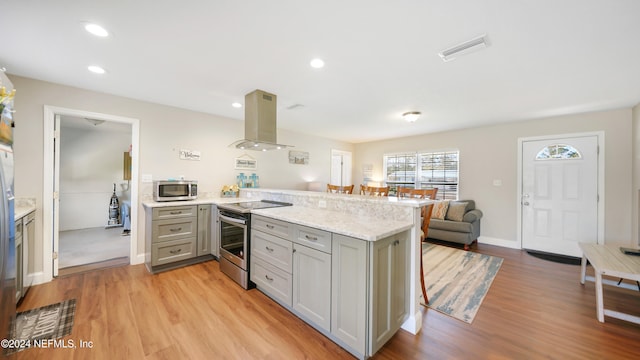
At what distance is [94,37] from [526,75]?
408 centimetres

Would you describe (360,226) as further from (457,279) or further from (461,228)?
(461,228)

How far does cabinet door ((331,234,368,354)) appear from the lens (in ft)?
5.21

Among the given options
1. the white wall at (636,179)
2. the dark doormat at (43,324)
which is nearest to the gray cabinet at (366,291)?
the dark doormat at (43,324)

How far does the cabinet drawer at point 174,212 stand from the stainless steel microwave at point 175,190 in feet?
0.91

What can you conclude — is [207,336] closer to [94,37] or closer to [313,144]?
[94,37]

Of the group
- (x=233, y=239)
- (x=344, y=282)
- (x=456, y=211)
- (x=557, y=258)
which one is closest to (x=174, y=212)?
(x=233, y=239)

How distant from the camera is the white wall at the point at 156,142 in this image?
8.91 feet

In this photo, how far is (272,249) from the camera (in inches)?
91.7

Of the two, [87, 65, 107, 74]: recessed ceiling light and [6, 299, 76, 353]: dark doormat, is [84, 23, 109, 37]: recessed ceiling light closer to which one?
[87, 65, 107, 74]: recessed ceiling light

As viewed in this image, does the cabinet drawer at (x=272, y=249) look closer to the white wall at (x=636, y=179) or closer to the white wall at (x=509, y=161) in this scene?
the white wall at (x=509, y=161)

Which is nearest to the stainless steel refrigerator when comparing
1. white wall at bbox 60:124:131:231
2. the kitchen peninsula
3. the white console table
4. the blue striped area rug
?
the kitchen peninsula

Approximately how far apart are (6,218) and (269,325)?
1.85 m

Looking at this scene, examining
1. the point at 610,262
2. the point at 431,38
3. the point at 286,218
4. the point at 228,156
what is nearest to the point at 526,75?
the point at 431,38

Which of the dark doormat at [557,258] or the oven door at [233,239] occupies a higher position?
the oven door at [233,239]
